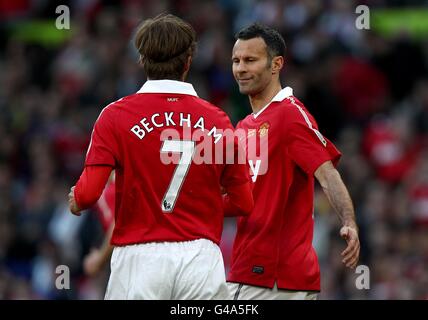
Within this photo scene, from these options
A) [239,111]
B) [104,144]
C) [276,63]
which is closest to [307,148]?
[276,63]

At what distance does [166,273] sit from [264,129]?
1.27m

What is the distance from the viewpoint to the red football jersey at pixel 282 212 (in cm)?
673

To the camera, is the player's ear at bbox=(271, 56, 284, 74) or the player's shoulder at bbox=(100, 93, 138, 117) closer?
the player's shoulder at bbox=(100, 93, 138, 117)

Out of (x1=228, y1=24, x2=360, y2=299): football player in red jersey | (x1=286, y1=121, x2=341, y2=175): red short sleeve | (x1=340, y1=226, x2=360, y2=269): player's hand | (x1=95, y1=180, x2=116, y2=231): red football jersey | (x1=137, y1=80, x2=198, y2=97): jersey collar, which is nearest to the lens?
(x1=137, y1=80, x2=198, y2=97): jersey collar

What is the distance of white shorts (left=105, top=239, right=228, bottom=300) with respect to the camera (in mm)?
5914

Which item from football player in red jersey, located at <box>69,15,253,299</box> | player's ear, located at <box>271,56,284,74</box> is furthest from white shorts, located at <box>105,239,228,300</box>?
player's ear, located at <box>271,56,284,74</box>

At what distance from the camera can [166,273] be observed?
19.4 feet

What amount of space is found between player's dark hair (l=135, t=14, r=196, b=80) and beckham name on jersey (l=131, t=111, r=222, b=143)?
203mm

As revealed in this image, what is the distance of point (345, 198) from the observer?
654 centimetres

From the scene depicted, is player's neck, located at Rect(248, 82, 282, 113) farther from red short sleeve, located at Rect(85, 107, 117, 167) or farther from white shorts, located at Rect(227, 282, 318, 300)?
red short sleeve, located at Rect(85, 107, 117, 167)

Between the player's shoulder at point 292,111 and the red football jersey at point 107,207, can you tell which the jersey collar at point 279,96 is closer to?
the player's shoulder at point 292,111

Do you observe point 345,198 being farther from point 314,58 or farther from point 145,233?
point 314,58

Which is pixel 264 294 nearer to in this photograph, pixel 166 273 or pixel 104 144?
pixel 166 273

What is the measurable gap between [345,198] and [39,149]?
27.0 feet
